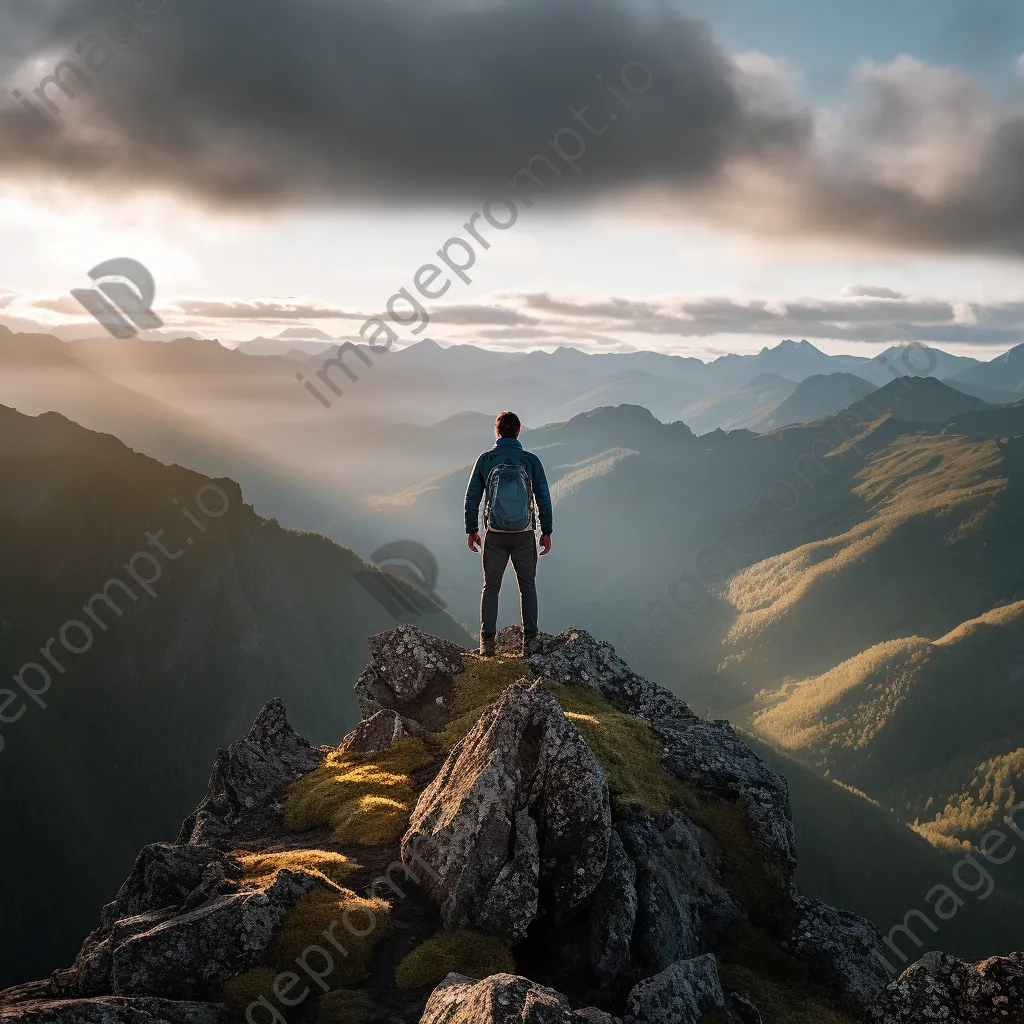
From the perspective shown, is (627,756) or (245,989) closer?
(245,989)

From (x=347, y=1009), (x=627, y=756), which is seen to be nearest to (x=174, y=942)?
(x=347, y=1009)

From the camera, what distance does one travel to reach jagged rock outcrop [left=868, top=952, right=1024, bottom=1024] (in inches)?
509

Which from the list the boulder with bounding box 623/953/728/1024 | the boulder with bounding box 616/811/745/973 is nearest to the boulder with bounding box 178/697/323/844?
the boulder with bounding box 616/811/745/973

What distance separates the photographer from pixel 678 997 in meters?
13.4

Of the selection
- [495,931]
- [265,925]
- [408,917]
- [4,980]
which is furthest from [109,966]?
[4,980]

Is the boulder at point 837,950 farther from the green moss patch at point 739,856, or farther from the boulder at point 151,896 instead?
the boulder at point 151,896

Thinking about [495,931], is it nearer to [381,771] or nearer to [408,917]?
[408,917]

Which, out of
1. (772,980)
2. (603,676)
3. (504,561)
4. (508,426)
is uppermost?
(508,426)

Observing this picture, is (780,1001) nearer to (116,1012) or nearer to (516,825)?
(516,825)

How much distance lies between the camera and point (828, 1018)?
16.3 metres

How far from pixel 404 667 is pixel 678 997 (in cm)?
1446

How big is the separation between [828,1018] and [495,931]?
25.6 feet

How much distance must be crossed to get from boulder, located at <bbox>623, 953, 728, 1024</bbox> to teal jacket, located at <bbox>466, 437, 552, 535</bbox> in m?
12.4

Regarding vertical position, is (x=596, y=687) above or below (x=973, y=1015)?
above
